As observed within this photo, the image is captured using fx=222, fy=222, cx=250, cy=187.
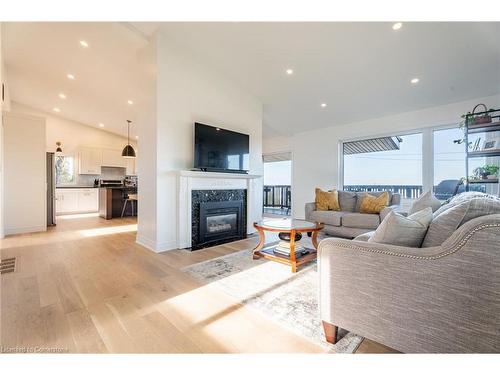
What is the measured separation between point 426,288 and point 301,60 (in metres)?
3.48

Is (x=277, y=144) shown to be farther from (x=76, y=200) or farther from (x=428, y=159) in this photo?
(x=76, y=200)

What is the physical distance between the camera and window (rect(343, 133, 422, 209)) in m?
4.71

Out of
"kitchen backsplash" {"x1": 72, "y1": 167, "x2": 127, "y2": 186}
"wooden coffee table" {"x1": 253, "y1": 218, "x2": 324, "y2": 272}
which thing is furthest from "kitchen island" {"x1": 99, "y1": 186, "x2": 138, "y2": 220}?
"wooden coffee table" {"x1": 253, "y1": 218, "x2": 324, "y2": 272}

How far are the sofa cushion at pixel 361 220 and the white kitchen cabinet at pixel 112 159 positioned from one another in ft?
25.2

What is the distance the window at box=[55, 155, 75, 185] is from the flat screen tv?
6.28 m

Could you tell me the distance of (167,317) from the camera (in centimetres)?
159

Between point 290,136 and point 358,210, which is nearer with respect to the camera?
point 358,210

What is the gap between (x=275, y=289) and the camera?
2.04m

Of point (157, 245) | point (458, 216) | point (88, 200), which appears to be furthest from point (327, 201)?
point (88, 200)

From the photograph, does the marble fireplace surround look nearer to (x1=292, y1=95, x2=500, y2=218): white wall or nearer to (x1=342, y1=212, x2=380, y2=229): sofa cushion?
(x1=342, y1=212, x2=380, y2=229): sofa cushion

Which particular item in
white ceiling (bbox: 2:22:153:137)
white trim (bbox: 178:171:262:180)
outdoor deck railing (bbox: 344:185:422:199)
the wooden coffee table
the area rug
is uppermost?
white ceiling (bbox: 2:22:153:137)
